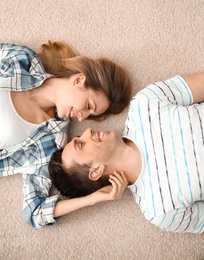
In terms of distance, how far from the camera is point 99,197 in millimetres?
1350

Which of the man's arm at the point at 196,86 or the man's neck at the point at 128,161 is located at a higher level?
the man's arm at the point at 196,86

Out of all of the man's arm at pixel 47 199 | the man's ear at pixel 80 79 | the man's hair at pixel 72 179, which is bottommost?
the man's arm at pixel 47 199

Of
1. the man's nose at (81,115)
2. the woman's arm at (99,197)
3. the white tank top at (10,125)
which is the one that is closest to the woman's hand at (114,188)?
the woman's arm at (99,197)

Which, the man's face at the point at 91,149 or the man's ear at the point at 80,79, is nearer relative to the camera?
the man's face at the point at 91,149

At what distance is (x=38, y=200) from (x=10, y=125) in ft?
1.13

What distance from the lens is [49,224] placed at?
1474 millimetres

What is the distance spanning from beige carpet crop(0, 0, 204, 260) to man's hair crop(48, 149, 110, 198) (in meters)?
0.18

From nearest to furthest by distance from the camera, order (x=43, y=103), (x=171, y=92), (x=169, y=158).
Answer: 1. (x=169, y=158)
2. (x=171, y=92)
3. (x=43, y=103)

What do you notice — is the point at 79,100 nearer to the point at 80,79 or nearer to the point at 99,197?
the point at 80,79

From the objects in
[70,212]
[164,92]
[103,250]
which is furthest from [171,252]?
[164,92]

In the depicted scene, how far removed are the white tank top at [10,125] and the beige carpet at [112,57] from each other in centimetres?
20

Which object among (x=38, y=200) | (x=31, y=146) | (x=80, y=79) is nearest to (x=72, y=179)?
(x=38, y=200)

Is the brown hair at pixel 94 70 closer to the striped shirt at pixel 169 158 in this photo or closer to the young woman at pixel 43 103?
the young woman at pixel 43 103

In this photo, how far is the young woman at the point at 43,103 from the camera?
4.73 ft
